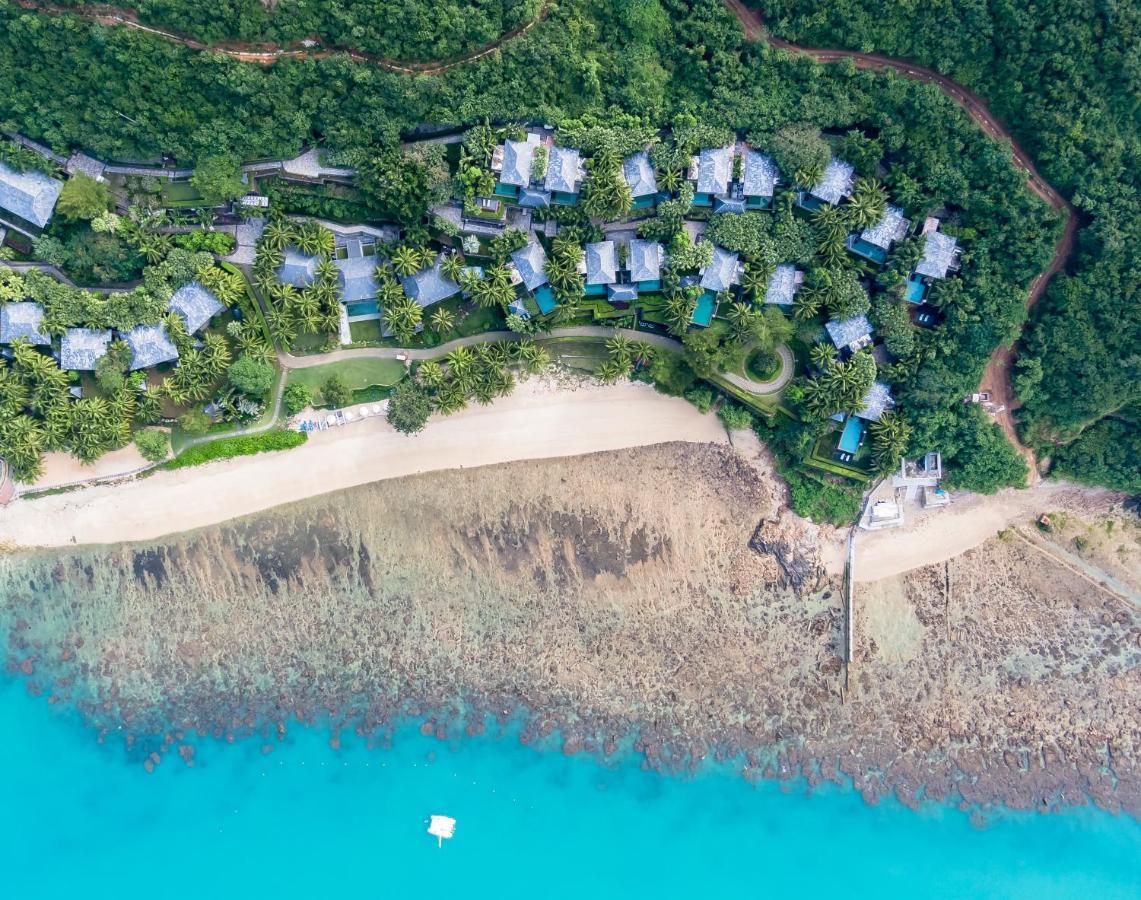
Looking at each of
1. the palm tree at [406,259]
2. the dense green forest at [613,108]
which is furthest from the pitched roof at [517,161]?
the palm tree at [406,259]

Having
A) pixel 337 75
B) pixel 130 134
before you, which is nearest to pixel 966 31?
pixel 337 75

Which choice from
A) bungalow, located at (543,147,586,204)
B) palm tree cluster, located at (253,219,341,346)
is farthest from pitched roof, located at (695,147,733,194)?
palm tree cluster, located at (253,219,341,346)

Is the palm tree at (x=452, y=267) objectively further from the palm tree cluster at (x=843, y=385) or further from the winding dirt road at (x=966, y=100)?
the palm tree cluster at (x=843, y=385)

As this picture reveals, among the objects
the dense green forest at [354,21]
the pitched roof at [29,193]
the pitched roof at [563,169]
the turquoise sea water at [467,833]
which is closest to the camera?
the dense green forest at [354,21]

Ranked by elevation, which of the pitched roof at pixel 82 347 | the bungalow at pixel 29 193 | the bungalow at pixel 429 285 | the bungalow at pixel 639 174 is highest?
the bungalow at pixel 639 174

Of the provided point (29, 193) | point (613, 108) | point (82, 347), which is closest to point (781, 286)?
point (613, 108)

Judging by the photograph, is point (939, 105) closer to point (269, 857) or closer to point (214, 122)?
point (214, 122)
